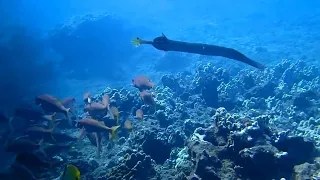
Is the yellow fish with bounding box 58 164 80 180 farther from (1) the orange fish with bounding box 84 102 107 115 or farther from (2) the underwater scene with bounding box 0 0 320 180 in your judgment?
(1) the orange fish with bounding box 84 102 107 115

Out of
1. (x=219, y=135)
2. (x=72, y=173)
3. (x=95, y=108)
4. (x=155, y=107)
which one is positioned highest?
(x=155, y=107)

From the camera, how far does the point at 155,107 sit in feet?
34.9

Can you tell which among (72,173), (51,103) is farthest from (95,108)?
(72,173)

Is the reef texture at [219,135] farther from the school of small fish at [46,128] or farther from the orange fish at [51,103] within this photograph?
the orange fish at [51,103]

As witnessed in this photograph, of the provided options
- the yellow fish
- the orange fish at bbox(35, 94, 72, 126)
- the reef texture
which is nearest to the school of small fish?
the orange fish at bbox(35, 94, 72, 126)

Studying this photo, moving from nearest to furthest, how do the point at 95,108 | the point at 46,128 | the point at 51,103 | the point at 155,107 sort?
1. the point at 51,103
2. the point at 46,128
3. the point at 95,108
4. the point at 155,107

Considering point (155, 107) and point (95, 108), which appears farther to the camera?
point (155, 107)

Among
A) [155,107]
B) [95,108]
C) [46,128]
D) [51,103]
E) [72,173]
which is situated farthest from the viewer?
[155,107]

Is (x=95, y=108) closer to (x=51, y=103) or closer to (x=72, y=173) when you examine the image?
(x=51, y=103)

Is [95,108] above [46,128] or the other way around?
above

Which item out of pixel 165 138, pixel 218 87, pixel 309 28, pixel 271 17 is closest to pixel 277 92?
pixel 218 87

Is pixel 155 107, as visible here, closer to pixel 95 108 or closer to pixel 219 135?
pixel 95 108

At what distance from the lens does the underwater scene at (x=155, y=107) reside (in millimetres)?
5910

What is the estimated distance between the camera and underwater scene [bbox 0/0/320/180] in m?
5.91
